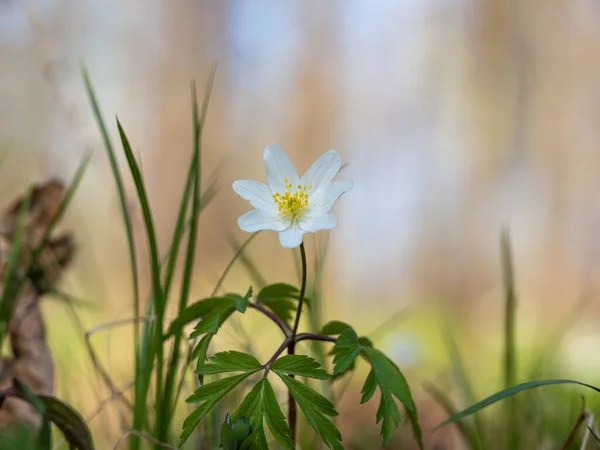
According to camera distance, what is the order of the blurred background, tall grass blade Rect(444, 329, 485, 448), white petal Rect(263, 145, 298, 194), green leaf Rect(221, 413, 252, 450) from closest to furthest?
green leaf Rect(221, 413, 252, 450) < white petal Rect(263, 145, 298, 194) < tall grass blade Rect(444, 329, 485, 448) < the blurred background

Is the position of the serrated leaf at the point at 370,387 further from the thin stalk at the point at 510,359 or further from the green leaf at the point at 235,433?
the thin stalk at the point at 510,359

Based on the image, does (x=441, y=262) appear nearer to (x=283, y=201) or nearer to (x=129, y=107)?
(x=129, y=107)

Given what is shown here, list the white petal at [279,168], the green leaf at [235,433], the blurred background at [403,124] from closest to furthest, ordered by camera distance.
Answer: the green leaf at [235,433] → the white petal at [279,168] → the blurred background at [403,124]

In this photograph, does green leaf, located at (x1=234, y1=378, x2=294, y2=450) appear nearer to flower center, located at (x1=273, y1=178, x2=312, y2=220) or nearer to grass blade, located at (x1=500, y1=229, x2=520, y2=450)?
flower center, located at (x1=273, y1=178, x2=312, y2=220)

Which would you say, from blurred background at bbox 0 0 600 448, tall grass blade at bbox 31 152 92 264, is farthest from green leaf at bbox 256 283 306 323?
blurred background at bbox 0 0 600 448

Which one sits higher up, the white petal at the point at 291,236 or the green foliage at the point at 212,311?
the white petal at the point at 291,236

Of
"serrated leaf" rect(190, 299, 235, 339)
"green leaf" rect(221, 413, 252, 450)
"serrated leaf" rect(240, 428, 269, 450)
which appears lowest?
"serrated leaf" rect(240, 428, 269, 450)

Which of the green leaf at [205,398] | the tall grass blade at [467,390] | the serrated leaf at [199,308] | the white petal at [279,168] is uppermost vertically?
the white petal at [279,168]

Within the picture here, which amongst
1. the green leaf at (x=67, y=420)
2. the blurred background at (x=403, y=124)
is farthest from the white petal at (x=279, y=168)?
the blurred background at (x=403, y=124)
